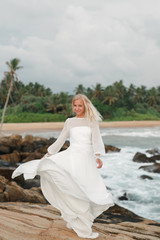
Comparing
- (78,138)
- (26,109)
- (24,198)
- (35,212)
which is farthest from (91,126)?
(26,109)

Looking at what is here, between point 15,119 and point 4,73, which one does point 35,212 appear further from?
point 15,119

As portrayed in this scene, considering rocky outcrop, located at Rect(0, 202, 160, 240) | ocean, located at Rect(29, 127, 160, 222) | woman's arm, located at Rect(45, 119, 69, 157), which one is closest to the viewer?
rocky outcrop, located at Rect(0, 202, 160, 240)

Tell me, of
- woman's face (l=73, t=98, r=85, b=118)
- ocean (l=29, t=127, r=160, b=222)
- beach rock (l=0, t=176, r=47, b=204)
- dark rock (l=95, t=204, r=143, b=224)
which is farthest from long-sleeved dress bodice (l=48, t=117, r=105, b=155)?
ocean (l=29, t=127, r=160, b=222)

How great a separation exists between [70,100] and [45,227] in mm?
46202

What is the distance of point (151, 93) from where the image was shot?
63.5 m

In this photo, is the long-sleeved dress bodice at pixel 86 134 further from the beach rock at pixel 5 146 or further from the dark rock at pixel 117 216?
the beach rock at pixel 5 146

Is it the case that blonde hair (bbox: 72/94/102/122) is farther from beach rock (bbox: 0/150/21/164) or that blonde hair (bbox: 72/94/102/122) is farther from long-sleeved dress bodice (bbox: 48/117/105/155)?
beach rock (bbox: 0/150/21/164)

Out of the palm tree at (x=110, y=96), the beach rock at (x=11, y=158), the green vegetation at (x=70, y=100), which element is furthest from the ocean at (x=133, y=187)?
the palm tree at (x=110, y=96)

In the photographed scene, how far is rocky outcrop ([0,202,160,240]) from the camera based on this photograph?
3.70m

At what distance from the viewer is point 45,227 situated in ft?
13.1

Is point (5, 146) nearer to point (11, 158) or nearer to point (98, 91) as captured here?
point (11, 158)

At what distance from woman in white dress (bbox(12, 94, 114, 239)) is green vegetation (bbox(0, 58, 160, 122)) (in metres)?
37.1

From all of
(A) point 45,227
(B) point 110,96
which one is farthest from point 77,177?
(B) point 110,96

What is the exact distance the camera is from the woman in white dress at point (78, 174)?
343 centimetres
